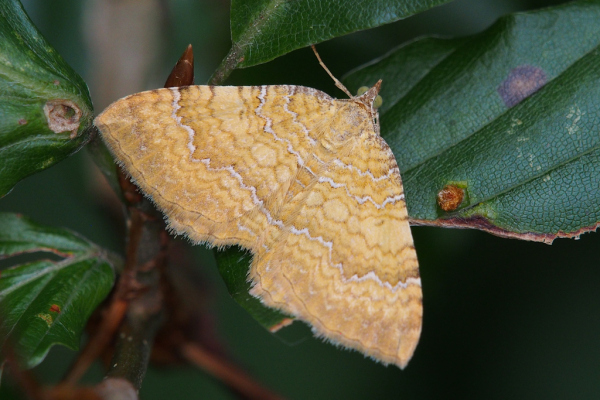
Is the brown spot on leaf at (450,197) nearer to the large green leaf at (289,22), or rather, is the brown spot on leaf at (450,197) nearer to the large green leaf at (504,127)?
the large green leaf at (504,127)

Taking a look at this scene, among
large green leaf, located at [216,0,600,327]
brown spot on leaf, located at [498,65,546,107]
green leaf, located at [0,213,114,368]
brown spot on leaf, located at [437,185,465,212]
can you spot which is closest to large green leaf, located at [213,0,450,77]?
large green leaf, located at [216,0,600,327]

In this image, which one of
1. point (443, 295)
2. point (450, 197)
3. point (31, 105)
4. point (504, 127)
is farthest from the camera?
point (443, 295)

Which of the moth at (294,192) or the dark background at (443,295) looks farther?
the dark background at (443,295)

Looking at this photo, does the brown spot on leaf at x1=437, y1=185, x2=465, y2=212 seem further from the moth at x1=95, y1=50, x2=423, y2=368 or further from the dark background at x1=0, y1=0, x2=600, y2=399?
the dark background at x1=0, y1=0, x2=600, y2=399

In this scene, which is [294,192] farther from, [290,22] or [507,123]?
[507,123]

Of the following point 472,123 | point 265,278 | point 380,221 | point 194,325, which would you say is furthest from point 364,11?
point 194,325

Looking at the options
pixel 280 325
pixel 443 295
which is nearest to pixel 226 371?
pixel 280 325

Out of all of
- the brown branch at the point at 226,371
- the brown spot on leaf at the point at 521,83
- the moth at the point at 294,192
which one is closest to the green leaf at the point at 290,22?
the moth at the point at 294,192
